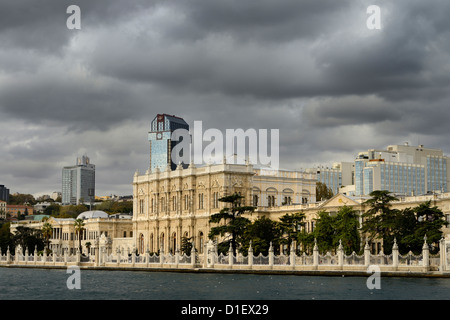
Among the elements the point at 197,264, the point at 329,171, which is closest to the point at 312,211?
the point at 197,264

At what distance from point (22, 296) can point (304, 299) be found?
1777cm

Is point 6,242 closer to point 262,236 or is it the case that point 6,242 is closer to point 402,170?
point 262,236

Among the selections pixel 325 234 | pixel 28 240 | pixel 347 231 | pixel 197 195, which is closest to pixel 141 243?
pixel 197 195

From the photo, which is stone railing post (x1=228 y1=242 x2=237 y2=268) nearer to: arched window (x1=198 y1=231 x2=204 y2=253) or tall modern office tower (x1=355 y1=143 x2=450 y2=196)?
arched window (x1=198 y1=231 x2=204 y2=253)

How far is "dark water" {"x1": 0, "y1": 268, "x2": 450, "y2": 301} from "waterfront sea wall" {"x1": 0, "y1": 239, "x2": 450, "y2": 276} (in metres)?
1.92

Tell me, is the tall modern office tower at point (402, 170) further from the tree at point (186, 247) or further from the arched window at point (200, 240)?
the tree at point (186, 247)

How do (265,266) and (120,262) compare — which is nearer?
(265,266)

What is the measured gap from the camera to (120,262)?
8362 centimetres

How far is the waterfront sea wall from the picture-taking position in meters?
56.8

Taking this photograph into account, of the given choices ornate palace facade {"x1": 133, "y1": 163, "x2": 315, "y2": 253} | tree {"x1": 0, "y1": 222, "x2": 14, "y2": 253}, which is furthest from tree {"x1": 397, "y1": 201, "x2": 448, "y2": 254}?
tree {"x1": 0, "y1": 222, "x2": 14, "y2": 253}

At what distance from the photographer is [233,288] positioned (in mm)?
50938

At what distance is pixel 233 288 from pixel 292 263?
14.5m

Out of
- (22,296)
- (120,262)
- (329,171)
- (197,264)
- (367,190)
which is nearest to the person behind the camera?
(22,296)
